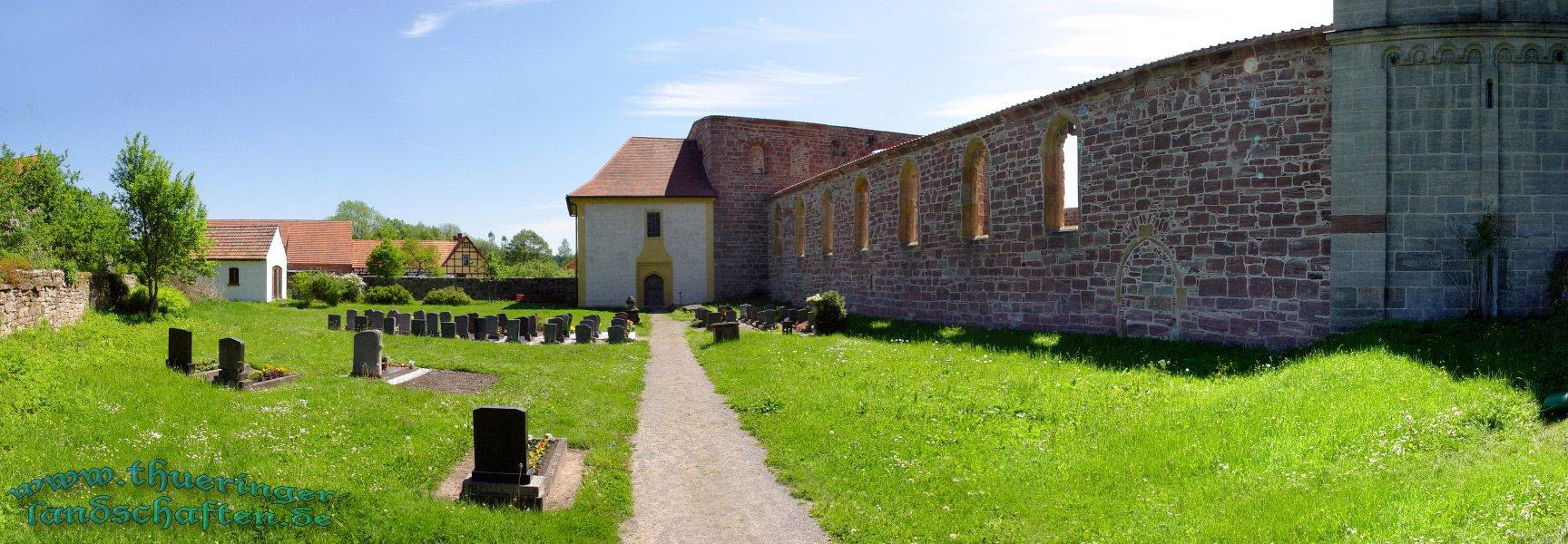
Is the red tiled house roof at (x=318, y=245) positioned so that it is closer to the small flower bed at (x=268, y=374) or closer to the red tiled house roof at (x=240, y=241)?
the red tiled house roof at (x=240, y=241)

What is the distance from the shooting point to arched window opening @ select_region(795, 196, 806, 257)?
30609 mm

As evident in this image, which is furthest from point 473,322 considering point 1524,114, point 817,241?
point 1524,114

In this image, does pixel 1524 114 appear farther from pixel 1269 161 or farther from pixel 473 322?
pixel 473 322

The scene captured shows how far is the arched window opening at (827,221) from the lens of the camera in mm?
27594

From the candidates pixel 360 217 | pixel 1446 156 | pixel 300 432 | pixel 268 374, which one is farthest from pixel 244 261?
pixel 360 217

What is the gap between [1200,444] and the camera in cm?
710

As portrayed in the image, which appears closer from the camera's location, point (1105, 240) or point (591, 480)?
point (591, 480)

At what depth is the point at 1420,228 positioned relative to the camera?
1123 centimetres

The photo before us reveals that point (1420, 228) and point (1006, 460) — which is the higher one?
point (1420, 228)

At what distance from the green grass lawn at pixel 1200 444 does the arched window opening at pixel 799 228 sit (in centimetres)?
1864

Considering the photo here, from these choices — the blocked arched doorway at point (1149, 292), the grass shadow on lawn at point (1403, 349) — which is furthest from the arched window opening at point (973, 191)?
the blocked arched doorway at point (1149, 292)

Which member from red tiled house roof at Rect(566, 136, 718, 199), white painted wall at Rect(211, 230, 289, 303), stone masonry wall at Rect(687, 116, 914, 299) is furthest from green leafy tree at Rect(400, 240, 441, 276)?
stone masonry wall at Rect(687, 116, 914, 299)

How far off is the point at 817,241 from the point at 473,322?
41.0 ft

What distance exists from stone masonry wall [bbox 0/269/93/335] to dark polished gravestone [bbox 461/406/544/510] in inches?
473
